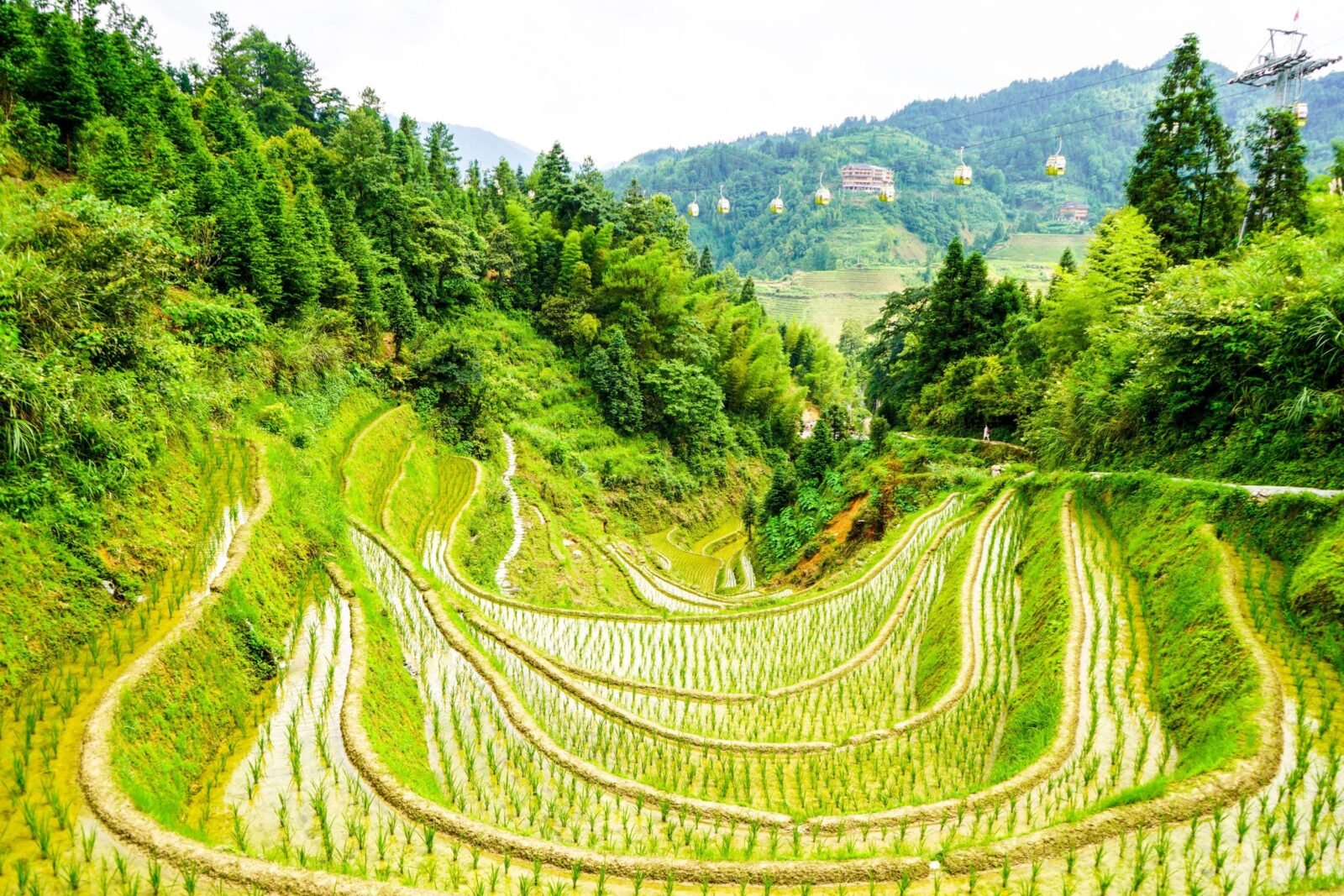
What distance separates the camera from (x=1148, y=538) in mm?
8906

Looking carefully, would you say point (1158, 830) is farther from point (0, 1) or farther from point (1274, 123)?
point (0, 1)

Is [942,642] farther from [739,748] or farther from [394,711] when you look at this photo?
[394,711]

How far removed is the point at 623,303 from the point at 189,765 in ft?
93.8

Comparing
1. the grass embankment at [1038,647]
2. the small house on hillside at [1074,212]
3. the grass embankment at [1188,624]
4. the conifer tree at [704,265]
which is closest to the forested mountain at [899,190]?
the small house on hillside at [1074,212]

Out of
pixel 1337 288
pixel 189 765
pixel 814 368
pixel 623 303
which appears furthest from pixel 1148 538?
pixel 814 368

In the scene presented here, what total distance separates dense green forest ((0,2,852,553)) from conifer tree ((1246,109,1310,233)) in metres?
21.2

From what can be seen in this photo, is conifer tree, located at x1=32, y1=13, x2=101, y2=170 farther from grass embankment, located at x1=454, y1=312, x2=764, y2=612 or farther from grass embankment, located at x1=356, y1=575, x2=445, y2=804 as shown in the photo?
grass embankment, located at x1=356, y1=575, x2=445, y2=804

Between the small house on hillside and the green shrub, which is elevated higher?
the small house on hillside

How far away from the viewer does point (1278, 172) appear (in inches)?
755

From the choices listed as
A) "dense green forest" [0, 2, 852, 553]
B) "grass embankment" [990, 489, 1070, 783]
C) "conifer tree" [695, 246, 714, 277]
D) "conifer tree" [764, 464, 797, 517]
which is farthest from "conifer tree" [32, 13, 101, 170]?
"conifer tree" [695, 246, 714, 277]

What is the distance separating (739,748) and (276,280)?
55.7 feet

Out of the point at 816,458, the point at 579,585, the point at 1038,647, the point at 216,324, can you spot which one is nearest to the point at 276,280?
the point at 216,324

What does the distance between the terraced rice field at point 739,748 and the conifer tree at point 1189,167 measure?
13088 millimetres

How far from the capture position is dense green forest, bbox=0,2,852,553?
25.7 feet
